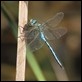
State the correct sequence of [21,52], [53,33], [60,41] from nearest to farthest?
[21,52]
[53,33]
[60,41]

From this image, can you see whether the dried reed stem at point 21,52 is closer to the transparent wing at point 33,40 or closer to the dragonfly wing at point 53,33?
the transparent wing at point 33,40

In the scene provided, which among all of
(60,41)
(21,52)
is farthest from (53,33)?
(60,41)

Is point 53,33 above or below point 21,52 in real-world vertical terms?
above

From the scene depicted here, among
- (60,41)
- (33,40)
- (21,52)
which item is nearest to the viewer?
(21,52)

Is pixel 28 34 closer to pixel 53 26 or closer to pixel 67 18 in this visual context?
pixel 53 26

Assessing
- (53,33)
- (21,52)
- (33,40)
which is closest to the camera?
(21,52)

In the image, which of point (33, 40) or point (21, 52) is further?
point (33, 40)

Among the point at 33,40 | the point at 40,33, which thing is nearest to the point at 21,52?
the point at 33,40

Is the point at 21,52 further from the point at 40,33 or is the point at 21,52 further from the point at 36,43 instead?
the point at 40,33

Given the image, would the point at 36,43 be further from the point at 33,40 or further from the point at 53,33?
the point at 53,33

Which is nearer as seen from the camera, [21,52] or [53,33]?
[21,52]

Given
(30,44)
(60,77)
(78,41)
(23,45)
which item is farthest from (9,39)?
(23,45)


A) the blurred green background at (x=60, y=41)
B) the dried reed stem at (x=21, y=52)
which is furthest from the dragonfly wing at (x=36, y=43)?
the blurred green background at (x=60, y=41)
